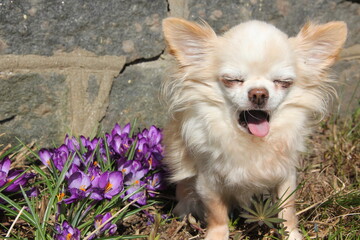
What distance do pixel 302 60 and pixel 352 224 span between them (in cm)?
68

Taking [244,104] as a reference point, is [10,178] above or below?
below

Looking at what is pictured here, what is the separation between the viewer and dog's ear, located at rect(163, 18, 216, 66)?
64.1 inches

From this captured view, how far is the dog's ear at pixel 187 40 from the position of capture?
5.34ft

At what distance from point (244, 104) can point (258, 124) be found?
0.15 metres

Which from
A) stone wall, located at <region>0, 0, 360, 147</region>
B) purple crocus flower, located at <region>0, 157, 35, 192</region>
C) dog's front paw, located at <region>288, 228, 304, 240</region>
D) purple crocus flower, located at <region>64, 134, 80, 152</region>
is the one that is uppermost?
stone wall, located at <region>0, 0, 360, 147</region>

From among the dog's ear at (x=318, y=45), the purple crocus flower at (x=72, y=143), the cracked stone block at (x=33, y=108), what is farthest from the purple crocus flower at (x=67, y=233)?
the dog's ear at (x=318, y=45)

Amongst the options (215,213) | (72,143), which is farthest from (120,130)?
(215,213)

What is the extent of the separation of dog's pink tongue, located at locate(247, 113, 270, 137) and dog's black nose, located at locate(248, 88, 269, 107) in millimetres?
131

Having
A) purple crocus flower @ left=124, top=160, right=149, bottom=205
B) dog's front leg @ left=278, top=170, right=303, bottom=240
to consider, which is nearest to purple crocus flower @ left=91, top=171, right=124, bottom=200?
purple crocus flower @ left=124, top=160, right=149, bottom=205

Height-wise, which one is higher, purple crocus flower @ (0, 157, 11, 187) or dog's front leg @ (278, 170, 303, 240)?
purple crocus flower @ (0, 157, 11, 187)

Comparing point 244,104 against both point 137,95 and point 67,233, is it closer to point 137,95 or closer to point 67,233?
point 67,233

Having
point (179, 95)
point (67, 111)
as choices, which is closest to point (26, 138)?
point (67, 111)

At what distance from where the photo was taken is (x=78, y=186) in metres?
1.68

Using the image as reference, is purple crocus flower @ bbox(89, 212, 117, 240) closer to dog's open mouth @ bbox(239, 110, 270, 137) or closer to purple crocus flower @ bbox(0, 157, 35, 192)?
purple crocus flower @ bbox(0, 157, 35, 192)
